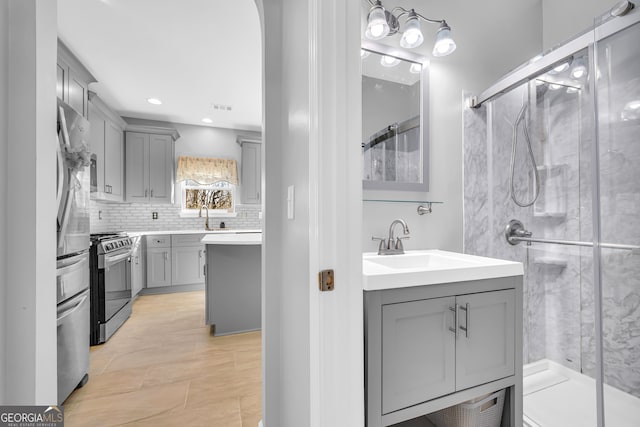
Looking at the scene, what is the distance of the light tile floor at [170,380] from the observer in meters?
1.67

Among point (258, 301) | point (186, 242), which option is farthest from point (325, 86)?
point (186, 242)

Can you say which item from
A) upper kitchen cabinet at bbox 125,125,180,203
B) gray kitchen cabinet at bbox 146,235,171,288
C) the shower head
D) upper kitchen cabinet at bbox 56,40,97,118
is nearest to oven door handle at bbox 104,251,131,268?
gray kitchen cabinet at bbox 146,235,171,288

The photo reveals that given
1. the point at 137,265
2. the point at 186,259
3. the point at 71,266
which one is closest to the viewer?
the point at 71,266

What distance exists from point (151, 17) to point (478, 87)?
8.21 ft

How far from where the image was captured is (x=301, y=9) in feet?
3.28

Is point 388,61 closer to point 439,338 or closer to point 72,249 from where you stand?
point 439,338

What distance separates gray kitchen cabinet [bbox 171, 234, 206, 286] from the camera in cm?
434

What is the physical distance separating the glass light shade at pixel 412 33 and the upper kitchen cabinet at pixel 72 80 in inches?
102

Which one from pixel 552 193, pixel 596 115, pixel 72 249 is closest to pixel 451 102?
pixel 596 115

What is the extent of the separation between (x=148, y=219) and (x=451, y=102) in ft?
15.2

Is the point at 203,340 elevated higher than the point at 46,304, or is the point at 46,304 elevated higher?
the point at 46,304

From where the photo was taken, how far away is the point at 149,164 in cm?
443

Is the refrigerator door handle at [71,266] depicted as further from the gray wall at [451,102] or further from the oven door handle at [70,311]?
the gray wall at [451,102]

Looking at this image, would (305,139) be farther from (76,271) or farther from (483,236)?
(76,271)
